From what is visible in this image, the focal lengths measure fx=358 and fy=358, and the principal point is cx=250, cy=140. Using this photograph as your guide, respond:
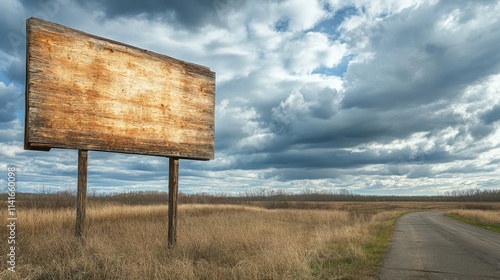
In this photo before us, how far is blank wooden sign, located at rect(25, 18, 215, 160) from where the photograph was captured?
7.01 metres

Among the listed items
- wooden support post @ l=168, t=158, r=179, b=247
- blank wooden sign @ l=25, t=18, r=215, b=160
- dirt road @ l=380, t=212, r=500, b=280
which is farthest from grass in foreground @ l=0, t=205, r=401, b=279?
blank wooden sign @ l=25, t=18, r=215, b=160

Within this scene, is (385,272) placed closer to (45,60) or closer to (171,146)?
(171,146)

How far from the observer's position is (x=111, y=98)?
8055mm

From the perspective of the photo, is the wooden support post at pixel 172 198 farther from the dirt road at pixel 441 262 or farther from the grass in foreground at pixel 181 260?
the dirt road at pixel 441 262

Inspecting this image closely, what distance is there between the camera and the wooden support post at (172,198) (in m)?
9.30

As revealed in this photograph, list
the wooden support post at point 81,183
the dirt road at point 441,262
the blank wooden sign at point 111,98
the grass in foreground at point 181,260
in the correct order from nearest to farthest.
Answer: the grass in foreground at point 181,260 < the blank wooden sign at point 111,98 < the wooden support post at point 81,183 < the dirt road at point 441,262

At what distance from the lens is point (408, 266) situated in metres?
9.39

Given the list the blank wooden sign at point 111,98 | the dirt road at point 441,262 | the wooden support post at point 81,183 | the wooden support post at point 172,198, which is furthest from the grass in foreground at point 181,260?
the blank wooden sign at point 111,98

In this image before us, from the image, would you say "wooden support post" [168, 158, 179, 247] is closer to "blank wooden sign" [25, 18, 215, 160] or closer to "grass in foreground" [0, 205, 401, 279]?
"grass in foreground" [0, 205, 401, 279]

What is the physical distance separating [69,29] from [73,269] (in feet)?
15.7

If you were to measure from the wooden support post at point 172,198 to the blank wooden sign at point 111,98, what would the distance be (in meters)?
0.42

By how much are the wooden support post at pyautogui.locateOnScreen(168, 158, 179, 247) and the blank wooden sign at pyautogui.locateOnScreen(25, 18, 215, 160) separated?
418 millimetres

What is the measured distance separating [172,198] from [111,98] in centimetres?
300

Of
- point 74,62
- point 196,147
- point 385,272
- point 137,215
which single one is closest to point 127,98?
point 74,62
